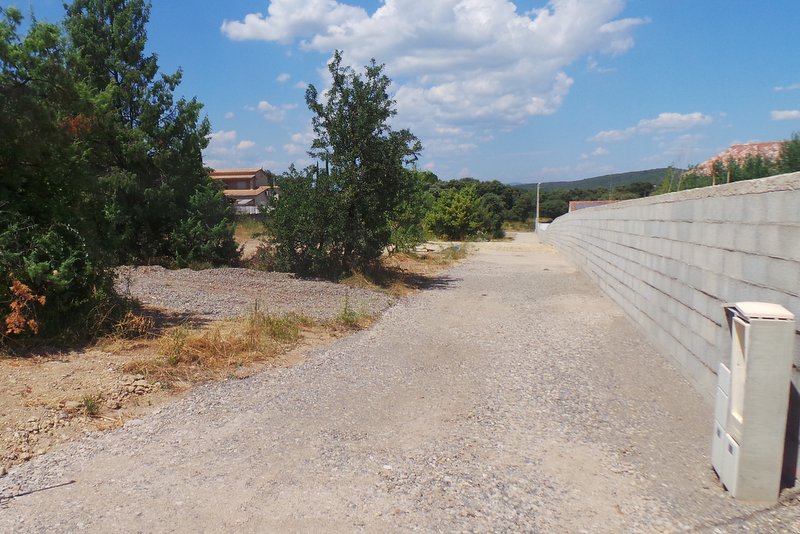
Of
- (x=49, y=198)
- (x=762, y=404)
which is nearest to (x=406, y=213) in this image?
(x=49, y=198)

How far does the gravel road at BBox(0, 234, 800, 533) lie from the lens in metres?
3.75

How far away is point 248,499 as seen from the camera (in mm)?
3973

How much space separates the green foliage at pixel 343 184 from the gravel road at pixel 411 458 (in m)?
6.74

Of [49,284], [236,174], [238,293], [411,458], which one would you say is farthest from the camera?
[236,174]

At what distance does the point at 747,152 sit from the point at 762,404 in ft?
28.1

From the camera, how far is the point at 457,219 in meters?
50.5

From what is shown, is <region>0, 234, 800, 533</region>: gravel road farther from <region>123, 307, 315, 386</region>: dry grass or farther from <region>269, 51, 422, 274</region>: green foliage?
<region>269, 51, 422, 274</region>: green foliage

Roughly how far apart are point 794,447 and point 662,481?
828mm

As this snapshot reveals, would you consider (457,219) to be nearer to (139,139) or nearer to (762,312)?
(139,139)

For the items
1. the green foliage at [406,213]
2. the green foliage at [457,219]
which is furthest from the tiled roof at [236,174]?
the green foliage at [406,213]

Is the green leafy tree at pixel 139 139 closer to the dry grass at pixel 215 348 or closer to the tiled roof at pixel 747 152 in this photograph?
the dry grass at pixel 215 348

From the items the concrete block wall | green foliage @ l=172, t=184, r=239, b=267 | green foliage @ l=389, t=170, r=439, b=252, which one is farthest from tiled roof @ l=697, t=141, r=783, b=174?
green foliage @ l=172, t=184, r=239, b=267

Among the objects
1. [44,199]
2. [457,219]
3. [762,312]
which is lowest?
[457,219]

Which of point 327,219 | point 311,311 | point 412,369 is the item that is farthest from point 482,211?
point 412,369
